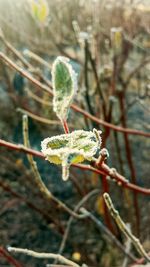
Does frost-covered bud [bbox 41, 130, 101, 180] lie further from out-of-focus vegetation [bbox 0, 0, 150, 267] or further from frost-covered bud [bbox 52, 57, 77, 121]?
out-of-focus vegetation [bbox 0, 0, 150, 267]

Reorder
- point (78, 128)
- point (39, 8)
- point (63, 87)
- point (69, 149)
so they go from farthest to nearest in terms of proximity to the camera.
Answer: point (78, 128), point (39, 8), point (63, 87), point (69, 149)

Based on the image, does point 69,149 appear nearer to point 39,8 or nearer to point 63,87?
point 63,87

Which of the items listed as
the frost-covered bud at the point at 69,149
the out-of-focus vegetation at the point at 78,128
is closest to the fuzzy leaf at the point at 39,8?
the out-of-focus vegetation at the point at 78,128

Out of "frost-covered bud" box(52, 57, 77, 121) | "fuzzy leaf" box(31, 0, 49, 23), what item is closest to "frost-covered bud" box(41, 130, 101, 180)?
"frost-covered bud" box(52, 57, 77, 121)

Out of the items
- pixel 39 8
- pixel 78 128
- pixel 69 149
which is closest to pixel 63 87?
pixel 69 149

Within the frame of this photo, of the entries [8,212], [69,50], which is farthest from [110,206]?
[69,50]
